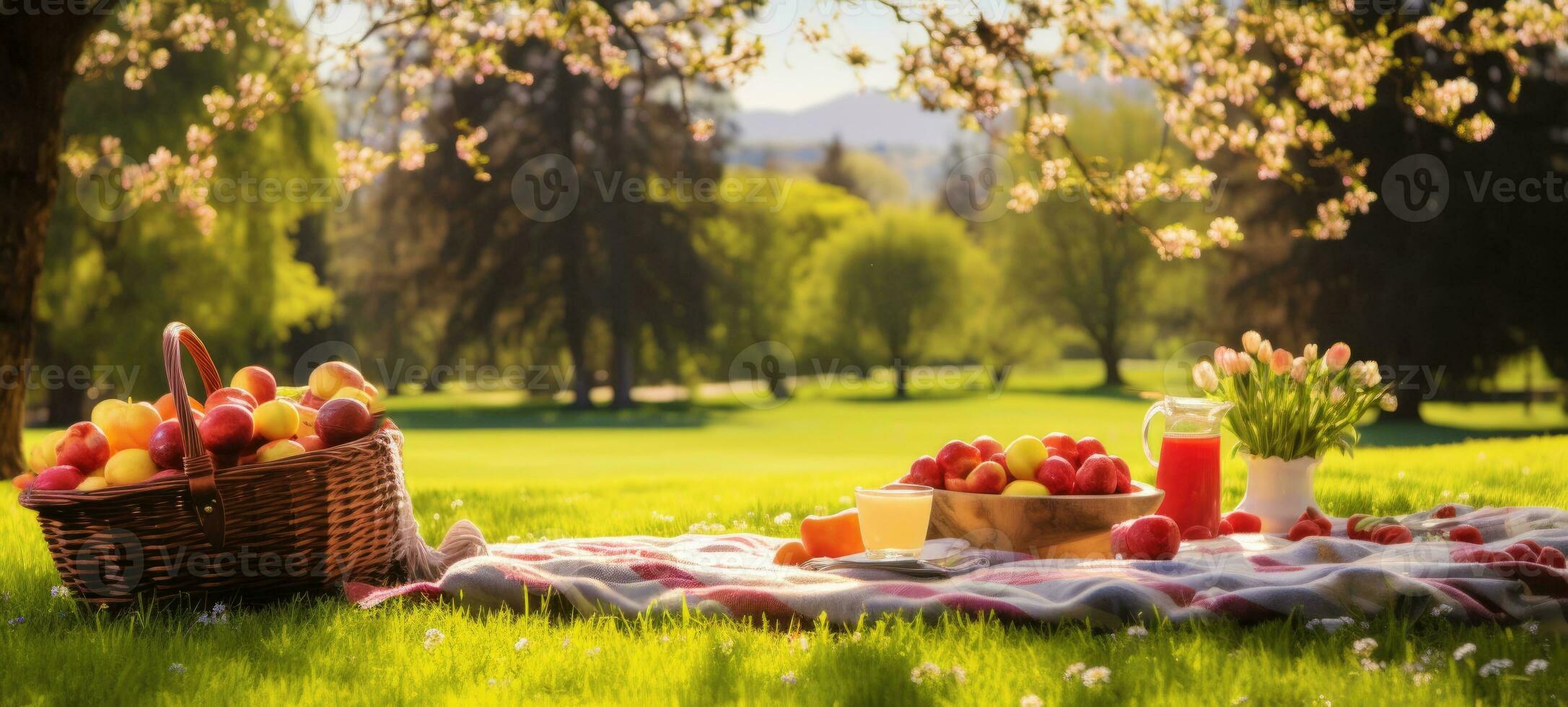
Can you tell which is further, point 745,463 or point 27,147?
point 745,463

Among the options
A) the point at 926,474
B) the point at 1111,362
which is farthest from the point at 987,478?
the point at 1111,362

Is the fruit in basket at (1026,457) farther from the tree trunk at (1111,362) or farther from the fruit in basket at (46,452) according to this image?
the tree trunk at (1111,362)

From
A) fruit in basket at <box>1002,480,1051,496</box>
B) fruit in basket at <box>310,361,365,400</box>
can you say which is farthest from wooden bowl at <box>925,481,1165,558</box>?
fruit in basket at <box>310,361,365,400</box>

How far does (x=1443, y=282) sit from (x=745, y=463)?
1388cm

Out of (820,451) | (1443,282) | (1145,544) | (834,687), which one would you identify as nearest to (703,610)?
(834,687)

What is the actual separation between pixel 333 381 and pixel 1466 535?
426cm

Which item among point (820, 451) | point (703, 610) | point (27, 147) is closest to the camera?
point (703, 610)

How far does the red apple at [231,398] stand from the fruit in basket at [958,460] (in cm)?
244

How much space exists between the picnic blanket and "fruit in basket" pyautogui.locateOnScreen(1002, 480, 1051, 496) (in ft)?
0.75

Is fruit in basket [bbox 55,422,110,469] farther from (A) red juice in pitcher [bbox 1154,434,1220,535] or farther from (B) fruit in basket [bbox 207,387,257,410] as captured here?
(A) red juice in pitcher [bbox 1154,434,1220,535]

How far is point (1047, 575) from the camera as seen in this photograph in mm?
3895

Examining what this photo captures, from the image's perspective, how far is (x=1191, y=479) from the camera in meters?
4.70

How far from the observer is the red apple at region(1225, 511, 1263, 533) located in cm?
492

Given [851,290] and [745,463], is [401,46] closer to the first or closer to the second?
[745,463]
